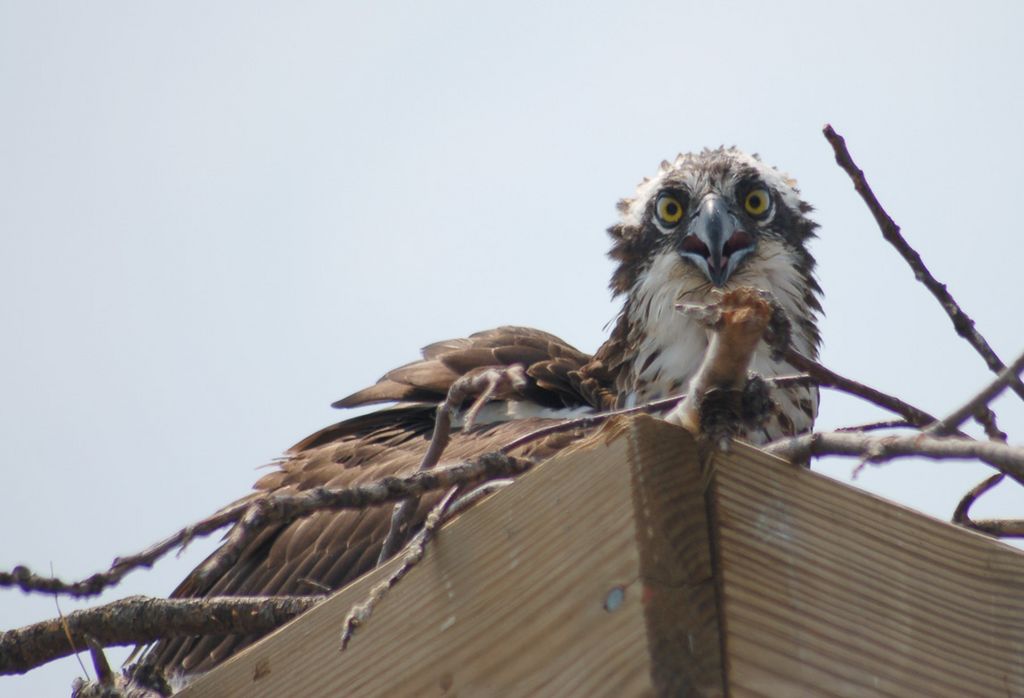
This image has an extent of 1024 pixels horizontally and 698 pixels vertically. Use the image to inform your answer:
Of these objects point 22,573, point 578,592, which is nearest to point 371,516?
point 22,573

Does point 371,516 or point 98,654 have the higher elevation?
point 371,516

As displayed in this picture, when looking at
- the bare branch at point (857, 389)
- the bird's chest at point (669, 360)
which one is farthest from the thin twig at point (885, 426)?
the bird's chest at point (669, 360)

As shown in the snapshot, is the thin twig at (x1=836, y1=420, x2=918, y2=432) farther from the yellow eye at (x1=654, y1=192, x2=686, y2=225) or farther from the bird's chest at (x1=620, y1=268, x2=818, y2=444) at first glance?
the yellow eye at (x1=654, y1=192, x2=686, y2=225)

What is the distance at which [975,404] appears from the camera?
1.77m

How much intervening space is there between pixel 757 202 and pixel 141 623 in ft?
8.93

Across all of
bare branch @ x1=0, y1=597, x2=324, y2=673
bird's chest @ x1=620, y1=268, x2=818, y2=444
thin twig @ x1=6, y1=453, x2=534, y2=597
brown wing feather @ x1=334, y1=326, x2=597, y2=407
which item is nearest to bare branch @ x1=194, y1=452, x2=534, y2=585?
thin twig @ x1=6, y1=453, x2=534, y2=597

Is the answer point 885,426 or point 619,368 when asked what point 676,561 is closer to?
point 885,426

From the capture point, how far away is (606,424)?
1.81 meters

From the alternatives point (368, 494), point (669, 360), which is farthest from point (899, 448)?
point (669, 360)

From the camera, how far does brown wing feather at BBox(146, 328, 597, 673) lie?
409cm

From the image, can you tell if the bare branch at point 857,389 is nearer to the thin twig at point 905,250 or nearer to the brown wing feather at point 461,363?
the thin twig at point 905,250

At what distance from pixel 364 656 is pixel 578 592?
1.56ft

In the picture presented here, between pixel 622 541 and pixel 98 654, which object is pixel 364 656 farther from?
pixel 98 654

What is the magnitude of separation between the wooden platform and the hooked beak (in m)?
2.26
